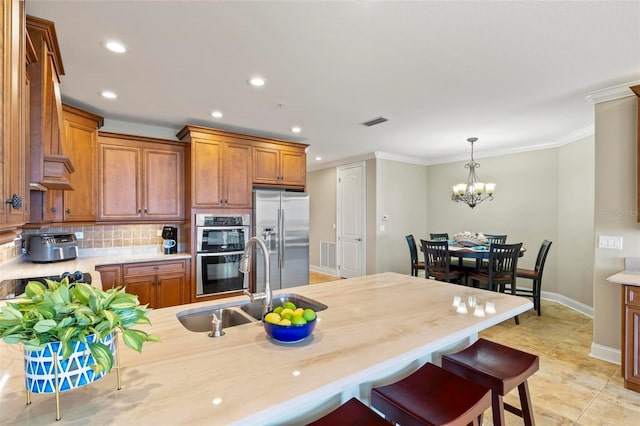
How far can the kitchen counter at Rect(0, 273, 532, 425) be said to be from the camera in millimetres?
837

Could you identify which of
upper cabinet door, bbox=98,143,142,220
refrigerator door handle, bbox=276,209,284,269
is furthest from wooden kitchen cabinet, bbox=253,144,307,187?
upper cabinet door, bbox=98,143,142,220

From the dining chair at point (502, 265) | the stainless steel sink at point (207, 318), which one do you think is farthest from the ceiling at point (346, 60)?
the stainless steel sink at point (207, 318)

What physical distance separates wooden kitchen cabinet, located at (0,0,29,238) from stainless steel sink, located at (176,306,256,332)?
826 mm

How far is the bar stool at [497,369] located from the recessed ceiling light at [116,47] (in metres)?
2.77

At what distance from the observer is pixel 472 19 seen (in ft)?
6.15

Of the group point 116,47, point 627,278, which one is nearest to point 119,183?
point 116,47

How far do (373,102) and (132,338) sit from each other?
9.84ft

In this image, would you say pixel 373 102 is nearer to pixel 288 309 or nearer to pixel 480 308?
pixel 480 308

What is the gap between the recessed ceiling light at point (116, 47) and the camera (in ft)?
6.94

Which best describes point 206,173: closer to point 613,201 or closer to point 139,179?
point 139,179

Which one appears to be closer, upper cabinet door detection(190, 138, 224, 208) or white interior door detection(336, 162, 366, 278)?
upper cabinet door detection(190, 138, 224, 208)

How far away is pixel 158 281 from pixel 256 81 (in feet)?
7.90

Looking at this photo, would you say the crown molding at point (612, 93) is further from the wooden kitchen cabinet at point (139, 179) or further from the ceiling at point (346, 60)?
the wooden kitchen cabinet at point (139, 179)

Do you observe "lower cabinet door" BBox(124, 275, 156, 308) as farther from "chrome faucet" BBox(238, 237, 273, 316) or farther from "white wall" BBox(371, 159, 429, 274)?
"white wall" BBox(371, 159, 429, 274)
